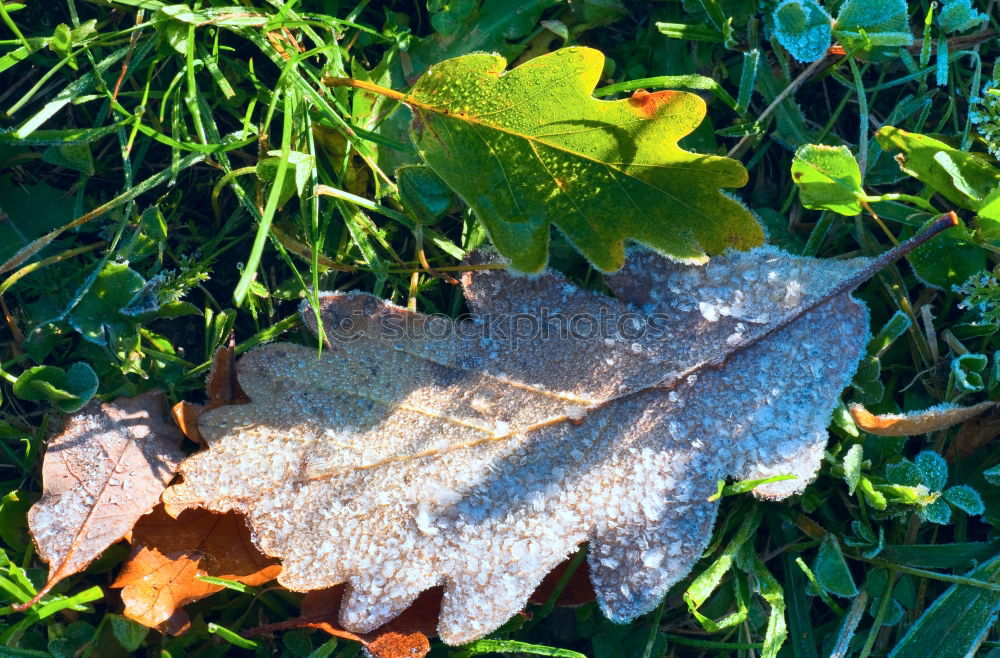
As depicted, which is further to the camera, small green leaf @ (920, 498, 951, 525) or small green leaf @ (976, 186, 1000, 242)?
small green leaf @ (920, 498, 951, 525)

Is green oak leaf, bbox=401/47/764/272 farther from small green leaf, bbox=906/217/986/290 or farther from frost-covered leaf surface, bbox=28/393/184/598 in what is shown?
frost-covered leaf surface, bbox=28/393/184/598

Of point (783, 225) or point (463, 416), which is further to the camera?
point (783, 225)

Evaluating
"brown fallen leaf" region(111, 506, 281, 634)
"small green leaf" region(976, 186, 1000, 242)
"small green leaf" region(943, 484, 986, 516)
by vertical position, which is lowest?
"small green leaf" region(943, 484, 986, 516)

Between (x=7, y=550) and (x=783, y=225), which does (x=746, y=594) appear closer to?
(x=783, y=225)

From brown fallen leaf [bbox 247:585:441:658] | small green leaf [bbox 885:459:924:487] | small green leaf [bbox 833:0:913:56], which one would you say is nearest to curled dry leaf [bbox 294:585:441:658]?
brown fallen leaf [bbox 247:585:441:658]

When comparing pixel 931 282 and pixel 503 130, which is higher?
pixel 503 130

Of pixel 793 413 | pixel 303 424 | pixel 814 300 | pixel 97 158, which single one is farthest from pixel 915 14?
pixel 97 158

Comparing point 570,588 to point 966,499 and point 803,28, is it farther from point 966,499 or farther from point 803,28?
point 803,28
